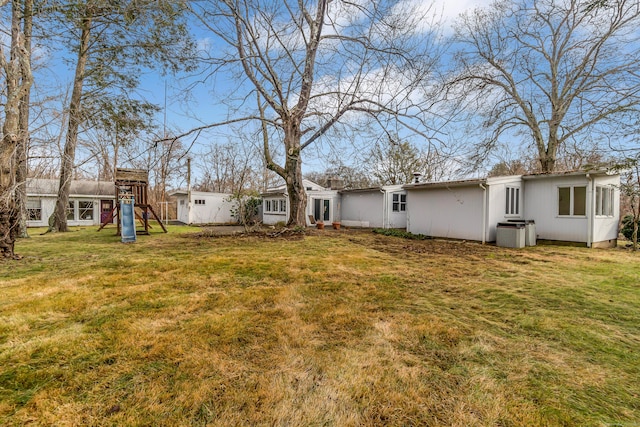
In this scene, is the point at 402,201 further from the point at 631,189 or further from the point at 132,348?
the point at 132,348

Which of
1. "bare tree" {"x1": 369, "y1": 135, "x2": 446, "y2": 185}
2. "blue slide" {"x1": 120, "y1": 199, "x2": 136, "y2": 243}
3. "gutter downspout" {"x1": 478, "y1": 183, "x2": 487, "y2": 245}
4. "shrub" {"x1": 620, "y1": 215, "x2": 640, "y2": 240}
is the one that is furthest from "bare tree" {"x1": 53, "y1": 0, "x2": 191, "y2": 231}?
"shrub" {"x1": 620, "y1": 215, "x2": 640, "y2": 240}

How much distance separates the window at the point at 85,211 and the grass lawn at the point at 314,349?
52.6ft

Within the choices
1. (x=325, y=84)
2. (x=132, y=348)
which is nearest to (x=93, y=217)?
(x=325, y=84)

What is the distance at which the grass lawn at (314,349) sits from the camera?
1779mm

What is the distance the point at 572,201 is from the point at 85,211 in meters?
25.2

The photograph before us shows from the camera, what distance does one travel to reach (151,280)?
4.76 metres

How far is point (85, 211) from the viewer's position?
18.1 metres

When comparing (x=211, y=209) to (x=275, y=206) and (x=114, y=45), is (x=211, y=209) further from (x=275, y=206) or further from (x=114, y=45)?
(x=114, y=45)

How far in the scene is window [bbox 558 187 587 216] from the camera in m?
9.44

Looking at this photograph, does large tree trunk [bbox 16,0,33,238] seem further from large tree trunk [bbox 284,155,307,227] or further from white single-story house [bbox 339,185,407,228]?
white single-story house [bbox 339,185,407,228]

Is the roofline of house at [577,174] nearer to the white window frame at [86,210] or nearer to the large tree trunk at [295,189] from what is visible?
the large tree trunk at [295,189]

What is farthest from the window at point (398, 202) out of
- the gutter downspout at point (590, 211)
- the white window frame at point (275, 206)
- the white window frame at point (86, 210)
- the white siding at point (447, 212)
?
the white window frame at point (86, 210)

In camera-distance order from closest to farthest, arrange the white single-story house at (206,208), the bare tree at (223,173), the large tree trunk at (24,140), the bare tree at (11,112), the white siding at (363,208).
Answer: the bare tree at (11,112), the large tree trunk at (24,140), the white siding at (363,208), the white single-story house at (206,208), the bare tree at (223,173)

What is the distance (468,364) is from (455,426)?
0.78 metres
